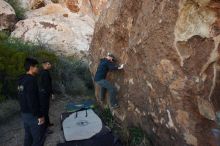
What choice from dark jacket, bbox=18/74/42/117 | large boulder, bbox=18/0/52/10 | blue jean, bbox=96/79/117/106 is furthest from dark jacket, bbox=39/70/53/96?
large boulder, bbox=18/0/52/10

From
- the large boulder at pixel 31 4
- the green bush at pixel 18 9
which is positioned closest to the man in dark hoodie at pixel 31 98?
the green bush at pixel 18 9

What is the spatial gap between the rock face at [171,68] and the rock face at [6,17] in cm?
960

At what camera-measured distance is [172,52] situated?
802cm

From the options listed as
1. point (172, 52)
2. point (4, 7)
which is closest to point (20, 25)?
point (4, 7)

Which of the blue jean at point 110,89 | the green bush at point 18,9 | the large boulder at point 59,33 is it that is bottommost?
the blue jean at point 110,89

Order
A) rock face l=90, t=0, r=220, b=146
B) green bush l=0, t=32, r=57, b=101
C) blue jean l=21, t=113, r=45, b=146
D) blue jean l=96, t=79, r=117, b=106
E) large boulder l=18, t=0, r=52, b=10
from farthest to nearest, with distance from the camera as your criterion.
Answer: large boulder l=18, t=0, r=52, b=10 < green bush l=0, t=32, r=57, b=101 < blue jean l=96, t=79, r=117, b=106 < blue jean l=21, t=113, r=45, b=146 < rock face l=90, t=0, r=220, b=146

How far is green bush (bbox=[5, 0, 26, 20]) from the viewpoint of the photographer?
2077 centimetres

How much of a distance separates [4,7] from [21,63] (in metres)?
6.47

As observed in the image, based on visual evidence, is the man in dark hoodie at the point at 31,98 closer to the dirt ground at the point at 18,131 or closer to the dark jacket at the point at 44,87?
the dirt ground at the point at 18,131

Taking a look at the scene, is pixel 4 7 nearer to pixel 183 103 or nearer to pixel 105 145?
pixel 105 145

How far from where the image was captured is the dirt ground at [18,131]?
35.3 ft

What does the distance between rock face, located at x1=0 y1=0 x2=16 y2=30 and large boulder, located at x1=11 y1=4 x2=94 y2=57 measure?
20.8 inches

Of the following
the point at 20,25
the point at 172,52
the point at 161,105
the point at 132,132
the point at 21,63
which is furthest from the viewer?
the point at 20,25

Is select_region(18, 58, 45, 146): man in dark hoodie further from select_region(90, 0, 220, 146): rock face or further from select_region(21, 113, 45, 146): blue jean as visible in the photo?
select_region(90, 0, 220, 146): rock face
